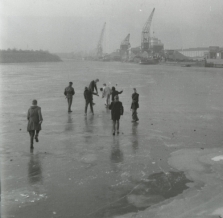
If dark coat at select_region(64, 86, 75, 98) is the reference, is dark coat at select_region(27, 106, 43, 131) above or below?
below

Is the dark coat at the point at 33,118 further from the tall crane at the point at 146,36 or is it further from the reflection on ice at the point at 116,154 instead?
the tall crane at the point at 146,36

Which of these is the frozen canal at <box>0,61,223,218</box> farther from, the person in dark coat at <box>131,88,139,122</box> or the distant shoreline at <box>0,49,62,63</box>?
the distant shoreline at <box>0,49,62,63</box>

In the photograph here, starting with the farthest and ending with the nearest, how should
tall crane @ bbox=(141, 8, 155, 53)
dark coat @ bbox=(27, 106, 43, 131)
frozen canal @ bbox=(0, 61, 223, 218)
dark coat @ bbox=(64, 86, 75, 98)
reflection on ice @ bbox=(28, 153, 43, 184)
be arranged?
tall crane @ bbox=(141, 8, 155, 53) → dark coat @ bbox=(64, 86, 75, 98) → dark coat @ bbox=(27, 106, 43, 131) → reflection on ice @ bbox=(28, 153, 43, 184) → frozen canal @ bbox=(0, 61, 223, 218)

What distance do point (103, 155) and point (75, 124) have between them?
387 centimetres

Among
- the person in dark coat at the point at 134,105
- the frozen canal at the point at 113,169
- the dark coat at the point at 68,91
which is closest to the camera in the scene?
the frozen canal at the point at 113,169

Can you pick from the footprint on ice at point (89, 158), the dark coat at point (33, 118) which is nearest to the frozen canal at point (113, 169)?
the footprint on ice at point (89, 158)

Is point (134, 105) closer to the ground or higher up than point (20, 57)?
closer to the ground

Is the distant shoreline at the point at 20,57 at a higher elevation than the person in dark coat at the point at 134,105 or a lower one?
higher

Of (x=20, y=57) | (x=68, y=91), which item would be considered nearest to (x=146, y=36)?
(x=20, y=57)

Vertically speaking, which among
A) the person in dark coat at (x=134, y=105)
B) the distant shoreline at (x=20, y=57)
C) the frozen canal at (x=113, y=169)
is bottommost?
the frozen canal at (x=113, y=169)

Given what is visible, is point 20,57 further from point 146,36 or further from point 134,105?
point 134,105

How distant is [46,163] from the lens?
7359mm

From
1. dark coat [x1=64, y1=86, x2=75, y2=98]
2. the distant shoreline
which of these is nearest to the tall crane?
the distant shoreline

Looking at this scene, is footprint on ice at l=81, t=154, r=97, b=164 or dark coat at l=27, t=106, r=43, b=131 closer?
footprint on ice at l=81, t=154, r=97, b=164
